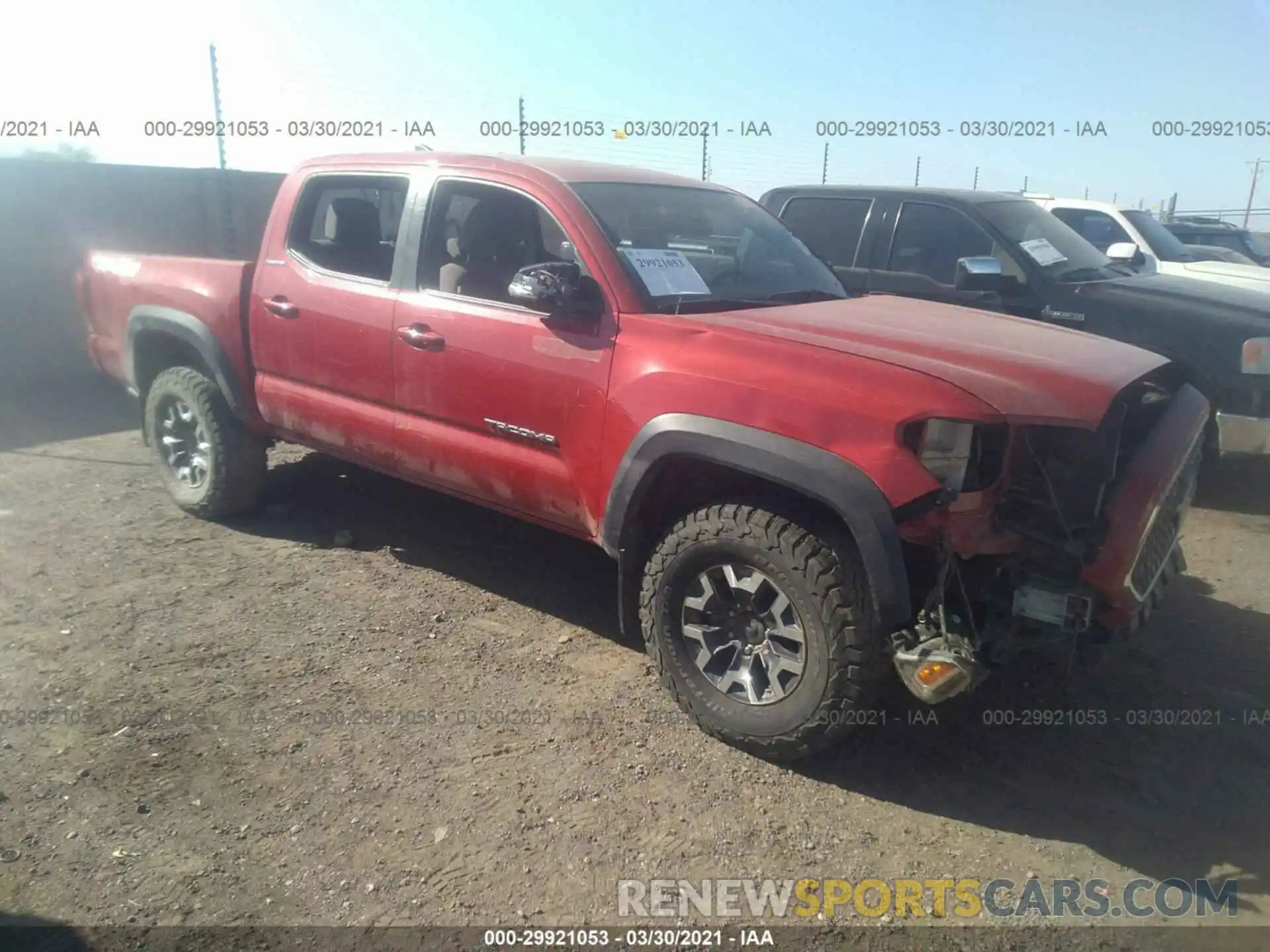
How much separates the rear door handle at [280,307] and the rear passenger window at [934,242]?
4.11 metres

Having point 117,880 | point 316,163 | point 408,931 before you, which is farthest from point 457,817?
point 316,163

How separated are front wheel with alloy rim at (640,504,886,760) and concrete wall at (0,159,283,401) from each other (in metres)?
7.56

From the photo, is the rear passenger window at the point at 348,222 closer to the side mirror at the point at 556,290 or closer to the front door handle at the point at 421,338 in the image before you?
the front door handle at the point at 421,338

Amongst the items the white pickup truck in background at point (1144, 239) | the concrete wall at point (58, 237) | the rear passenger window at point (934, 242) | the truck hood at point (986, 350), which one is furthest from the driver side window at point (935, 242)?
the concrete wall at point (58, 237)

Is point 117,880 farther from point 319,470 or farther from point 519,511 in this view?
point 319,470

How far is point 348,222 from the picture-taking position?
4.77 metres

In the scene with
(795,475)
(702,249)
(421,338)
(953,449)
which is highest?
(702,249)

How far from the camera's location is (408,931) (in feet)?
8.11

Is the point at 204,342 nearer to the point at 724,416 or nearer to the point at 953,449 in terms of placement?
the point at 724,416

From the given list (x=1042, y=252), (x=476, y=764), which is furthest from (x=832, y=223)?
(x=476, y=764)

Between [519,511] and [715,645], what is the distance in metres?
1.08

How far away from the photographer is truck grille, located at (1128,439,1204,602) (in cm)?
300

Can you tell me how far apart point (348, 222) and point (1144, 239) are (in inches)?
281

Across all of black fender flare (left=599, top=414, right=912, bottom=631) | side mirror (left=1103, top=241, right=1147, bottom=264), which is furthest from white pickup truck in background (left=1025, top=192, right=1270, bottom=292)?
black fender flare (left=599, top=414, right=912, bottom=631)
